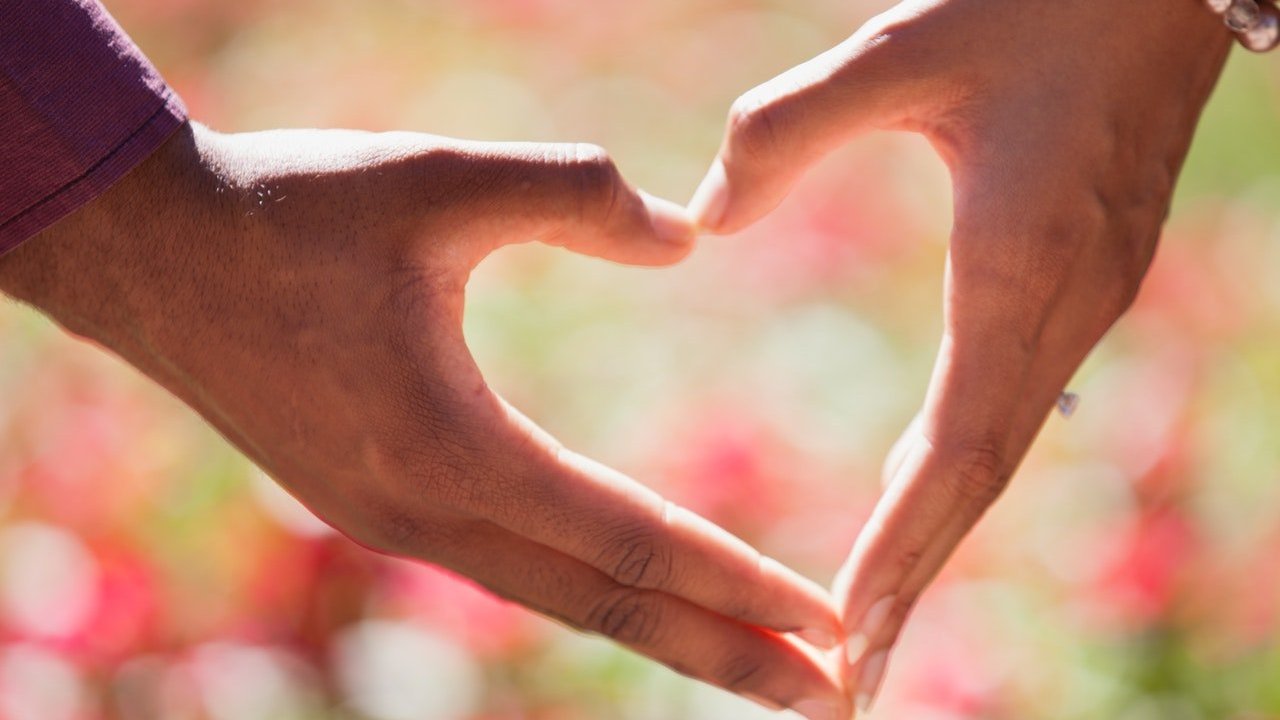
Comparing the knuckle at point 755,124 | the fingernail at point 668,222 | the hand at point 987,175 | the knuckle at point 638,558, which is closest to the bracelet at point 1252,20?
the hand at point 987,175

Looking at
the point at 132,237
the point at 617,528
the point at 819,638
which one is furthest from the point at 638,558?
the point at 132,237

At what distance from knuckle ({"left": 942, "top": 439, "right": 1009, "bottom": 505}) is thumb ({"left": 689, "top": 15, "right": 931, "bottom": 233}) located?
1.13 feet

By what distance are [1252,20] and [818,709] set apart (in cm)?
88

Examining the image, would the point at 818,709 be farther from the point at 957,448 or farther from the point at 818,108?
the point at 818,108

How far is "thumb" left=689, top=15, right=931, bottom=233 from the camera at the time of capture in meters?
1.18

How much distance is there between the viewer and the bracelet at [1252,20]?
124cm

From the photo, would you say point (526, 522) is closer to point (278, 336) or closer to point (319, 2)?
point (278, 336)

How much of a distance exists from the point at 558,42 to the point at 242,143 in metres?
2.56

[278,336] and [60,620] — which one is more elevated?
[278,336]

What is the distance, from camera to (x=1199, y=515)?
1.92 meters

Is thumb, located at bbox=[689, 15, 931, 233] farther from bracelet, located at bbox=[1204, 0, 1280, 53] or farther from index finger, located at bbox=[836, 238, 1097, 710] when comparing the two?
bracelet, located at bbox=[1204, 0, 1280, 53]

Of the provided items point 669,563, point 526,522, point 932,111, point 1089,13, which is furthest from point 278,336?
point 1089,13

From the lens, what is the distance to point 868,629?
1235mm

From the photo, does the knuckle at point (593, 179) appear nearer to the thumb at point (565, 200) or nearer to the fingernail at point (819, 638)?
the thumb at point (565, 200)
